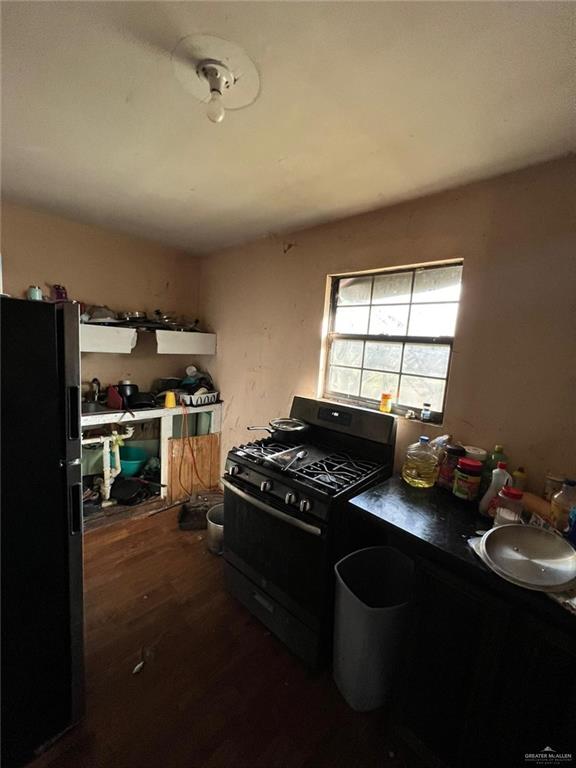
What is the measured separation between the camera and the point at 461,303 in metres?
1.51

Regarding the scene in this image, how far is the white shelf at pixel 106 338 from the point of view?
2.25 meters

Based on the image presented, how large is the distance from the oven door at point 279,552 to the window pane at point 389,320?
1212 mm

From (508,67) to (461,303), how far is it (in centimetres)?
86

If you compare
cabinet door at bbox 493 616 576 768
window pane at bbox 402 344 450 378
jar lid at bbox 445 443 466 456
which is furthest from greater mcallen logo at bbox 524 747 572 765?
window pane at bbox 402 344 450 378

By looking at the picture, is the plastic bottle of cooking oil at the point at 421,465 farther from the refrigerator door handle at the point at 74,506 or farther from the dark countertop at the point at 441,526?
the refrigerator door handle at the point at 74,506

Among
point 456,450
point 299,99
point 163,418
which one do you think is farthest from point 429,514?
point 163,418

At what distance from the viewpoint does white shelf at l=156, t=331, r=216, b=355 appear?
8.68 ft

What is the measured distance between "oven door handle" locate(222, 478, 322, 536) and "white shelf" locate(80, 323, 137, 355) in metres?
1.52

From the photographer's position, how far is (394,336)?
1.85 m

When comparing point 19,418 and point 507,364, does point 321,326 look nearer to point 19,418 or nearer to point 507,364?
point 507,364

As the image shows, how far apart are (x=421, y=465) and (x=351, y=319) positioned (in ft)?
3.41

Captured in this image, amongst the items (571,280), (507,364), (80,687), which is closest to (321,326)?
(507,364)

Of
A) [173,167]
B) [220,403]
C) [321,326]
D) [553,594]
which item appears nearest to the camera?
[553,594]

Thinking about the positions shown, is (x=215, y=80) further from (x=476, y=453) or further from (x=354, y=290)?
(x=476, y=453)
